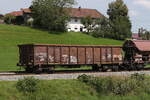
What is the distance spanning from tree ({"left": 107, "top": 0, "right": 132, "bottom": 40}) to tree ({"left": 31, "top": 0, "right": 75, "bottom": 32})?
14015 mm

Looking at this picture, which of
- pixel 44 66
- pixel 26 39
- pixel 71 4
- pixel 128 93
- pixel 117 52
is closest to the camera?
pixel 128 93

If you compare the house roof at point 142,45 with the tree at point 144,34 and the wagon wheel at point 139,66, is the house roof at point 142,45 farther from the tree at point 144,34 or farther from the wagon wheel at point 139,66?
the tree at point 144,34

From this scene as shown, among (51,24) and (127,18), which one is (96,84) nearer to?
(51,24)

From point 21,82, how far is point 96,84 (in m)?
5.08

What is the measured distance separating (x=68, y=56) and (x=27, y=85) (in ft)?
39.5

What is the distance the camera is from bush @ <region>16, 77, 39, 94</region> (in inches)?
789

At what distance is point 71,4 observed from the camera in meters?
98.3

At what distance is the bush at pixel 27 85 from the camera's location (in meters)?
20.0

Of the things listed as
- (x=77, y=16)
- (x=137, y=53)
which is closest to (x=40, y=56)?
(x=137, y=53)

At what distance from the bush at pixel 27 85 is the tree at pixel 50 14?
68.7 metres

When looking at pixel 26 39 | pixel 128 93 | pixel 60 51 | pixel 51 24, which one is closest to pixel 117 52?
pixel 60 51

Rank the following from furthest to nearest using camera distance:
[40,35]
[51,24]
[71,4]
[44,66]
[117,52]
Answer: [71,4], [51,24], [40,35], [117,52], [44,66]

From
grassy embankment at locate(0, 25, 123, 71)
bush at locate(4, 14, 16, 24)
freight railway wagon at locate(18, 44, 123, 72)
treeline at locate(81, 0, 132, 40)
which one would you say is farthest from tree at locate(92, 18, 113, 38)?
freight railway wagon at locate(18, 44, 123, 72)

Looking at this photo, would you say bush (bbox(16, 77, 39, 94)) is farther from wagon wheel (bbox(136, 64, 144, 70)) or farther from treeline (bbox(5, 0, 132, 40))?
treeline (bbox(5, 0, 132, 40))
